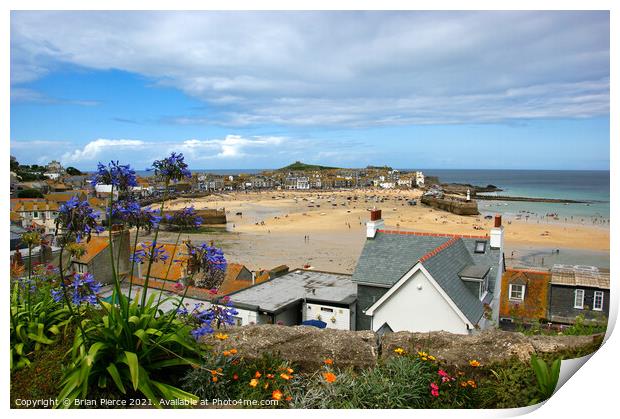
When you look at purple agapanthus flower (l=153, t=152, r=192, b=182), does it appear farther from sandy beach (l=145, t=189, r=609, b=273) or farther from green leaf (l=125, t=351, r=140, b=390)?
sandy beach (l=145, t=189, r=609, b=273)

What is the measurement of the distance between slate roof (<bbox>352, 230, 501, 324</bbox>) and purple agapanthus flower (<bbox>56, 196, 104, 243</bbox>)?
523 cm

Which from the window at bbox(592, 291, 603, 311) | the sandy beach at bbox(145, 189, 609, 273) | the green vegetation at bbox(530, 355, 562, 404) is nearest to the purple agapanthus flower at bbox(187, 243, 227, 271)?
the green vegetation at bbox(530, 355, 562, 404)

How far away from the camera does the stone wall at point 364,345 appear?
337cm

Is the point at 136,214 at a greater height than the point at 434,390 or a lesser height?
greater

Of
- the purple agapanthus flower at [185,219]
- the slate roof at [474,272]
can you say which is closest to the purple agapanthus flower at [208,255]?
the purple agapanthus flower at [185,219]

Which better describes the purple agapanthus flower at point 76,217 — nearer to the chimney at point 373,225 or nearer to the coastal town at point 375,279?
the coastal town at point 375,279

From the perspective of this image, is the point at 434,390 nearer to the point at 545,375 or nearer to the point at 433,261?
the point at 545,375

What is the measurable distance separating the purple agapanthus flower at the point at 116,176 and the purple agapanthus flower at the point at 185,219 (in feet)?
1.25

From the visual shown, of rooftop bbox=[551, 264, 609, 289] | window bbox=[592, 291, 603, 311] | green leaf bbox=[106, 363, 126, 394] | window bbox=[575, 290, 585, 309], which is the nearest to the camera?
green leaf bbox=[106, 363, 126, 394]

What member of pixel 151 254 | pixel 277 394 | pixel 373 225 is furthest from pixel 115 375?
pixel 373 225

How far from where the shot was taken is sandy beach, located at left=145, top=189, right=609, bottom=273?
93.0ft

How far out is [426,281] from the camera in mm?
6945

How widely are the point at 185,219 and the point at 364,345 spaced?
1714mm
